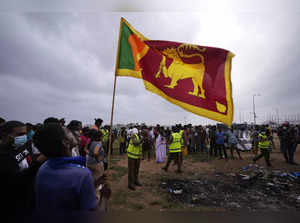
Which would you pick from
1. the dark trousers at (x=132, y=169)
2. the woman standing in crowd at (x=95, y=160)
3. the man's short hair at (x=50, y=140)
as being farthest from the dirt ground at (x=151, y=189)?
the man's short hair at (x=50, y=140)

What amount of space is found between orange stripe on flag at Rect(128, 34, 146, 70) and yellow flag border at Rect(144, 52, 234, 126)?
22.7 inches

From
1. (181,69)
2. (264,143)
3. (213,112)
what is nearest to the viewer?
→ (213,112)

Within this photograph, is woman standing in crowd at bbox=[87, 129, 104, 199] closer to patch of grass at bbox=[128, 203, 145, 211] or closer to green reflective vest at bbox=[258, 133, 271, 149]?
patch of grass at bbox=[128, 203, 145, 211]

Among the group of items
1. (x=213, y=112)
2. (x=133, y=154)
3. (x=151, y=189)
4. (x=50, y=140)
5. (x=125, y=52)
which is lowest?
(x=151, y=189)

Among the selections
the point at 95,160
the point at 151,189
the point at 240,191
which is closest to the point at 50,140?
the point at 95,160

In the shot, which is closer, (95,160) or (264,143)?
(95,160)

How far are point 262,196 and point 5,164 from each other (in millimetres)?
5996

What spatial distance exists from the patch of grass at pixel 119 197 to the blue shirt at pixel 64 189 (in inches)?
133

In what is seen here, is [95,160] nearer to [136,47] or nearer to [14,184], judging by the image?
[14,184]

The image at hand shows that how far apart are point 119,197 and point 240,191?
12.7 feet

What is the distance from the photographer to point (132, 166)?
15.9 ft

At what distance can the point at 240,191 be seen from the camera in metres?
4.73

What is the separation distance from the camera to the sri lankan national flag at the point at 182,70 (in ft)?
10.2

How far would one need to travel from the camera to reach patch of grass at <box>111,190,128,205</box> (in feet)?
13.2
